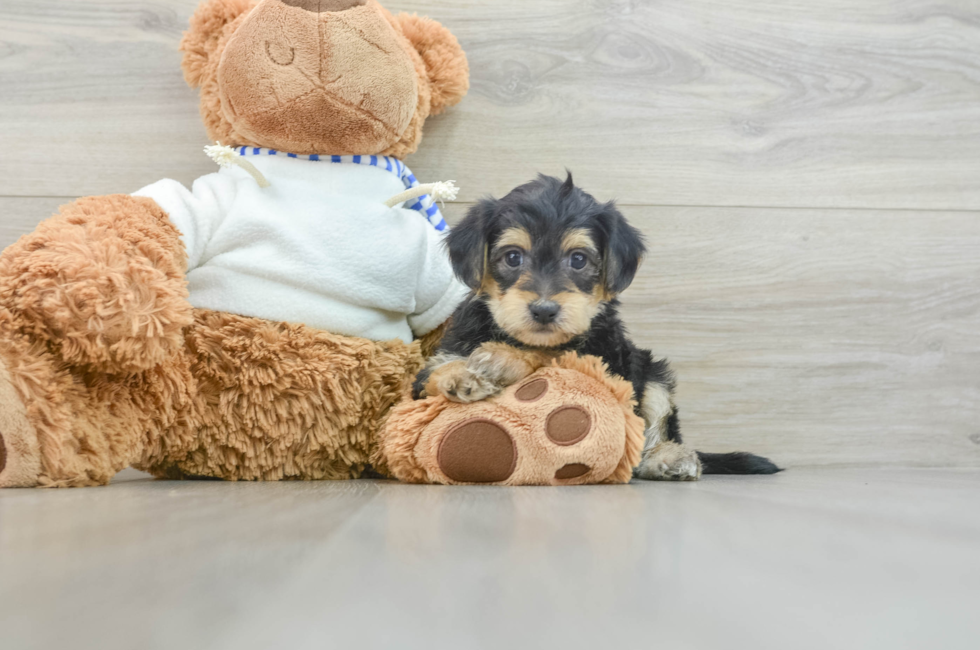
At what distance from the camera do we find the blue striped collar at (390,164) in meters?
1.57

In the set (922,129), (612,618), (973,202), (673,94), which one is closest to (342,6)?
(673,94)

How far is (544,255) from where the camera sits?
135 cm

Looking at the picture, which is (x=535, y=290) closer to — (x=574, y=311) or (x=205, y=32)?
(x=574, y=311)

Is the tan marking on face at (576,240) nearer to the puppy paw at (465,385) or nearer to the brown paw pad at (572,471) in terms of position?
the puppy paw at (465,385)

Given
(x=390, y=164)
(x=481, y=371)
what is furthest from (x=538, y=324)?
(x=390, y=164)

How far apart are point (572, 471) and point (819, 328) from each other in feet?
3.45

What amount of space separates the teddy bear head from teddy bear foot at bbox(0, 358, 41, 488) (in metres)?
0.69

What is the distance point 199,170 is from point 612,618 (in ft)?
5.64

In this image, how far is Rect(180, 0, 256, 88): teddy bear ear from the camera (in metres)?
1.57

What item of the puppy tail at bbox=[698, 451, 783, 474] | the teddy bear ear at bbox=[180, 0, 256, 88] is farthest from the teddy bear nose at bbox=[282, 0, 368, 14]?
the puppy tail at bbox=[698, 451, 783, 474]

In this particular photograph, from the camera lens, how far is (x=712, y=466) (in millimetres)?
1665

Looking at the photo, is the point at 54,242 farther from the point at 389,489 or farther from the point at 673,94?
the point at 673,94

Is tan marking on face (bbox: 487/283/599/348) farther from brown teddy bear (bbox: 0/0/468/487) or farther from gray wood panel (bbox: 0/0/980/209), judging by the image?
gray wood panel (bbox: 0/0/980/209)

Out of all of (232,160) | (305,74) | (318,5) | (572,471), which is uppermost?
(318,5)
